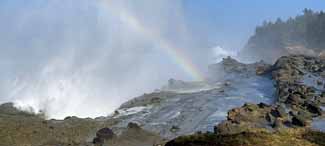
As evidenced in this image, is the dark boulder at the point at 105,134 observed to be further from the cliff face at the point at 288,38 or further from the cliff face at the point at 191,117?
the cliff face at the point at 288,38

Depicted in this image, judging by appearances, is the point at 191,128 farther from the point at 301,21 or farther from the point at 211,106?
the point at 301,21

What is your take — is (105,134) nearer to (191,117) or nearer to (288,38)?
(191,117)

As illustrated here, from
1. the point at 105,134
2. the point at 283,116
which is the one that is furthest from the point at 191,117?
the point at 105,134

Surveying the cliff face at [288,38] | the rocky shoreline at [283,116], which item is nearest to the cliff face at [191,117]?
the rocky shoreline at [283,116]

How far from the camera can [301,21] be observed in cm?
13875

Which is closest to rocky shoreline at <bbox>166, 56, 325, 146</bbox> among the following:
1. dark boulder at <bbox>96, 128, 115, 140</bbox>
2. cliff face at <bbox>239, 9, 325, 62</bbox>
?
dark boulder at <bbox>96, 128, 115, 140</bbox>

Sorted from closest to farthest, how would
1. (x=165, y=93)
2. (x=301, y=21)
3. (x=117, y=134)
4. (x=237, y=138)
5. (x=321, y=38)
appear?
1. (x=237, y=138)
2. (x=117, y=134)
3. (x=165, y=93)
4. (x=321, y=38)
5. (x=301, y=21)

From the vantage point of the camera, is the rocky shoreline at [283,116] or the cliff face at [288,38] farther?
the cliff face at [288,38]

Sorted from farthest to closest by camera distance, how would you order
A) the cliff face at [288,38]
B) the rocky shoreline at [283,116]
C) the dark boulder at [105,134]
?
the cliff face at [288,38] → the dark boulder at [105,134] → the rocky shoreline at [283,116]

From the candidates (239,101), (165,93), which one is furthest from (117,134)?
(165,93)

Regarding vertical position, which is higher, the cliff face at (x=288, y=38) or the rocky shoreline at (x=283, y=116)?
the cliff face at (x=288, y=38)

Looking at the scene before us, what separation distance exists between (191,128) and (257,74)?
28320 mm

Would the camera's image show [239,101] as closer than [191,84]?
Yes

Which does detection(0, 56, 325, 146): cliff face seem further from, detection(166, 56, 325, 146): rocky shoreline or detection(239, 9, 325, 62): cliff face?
detection(239, 9, 325, 62): cliff face
